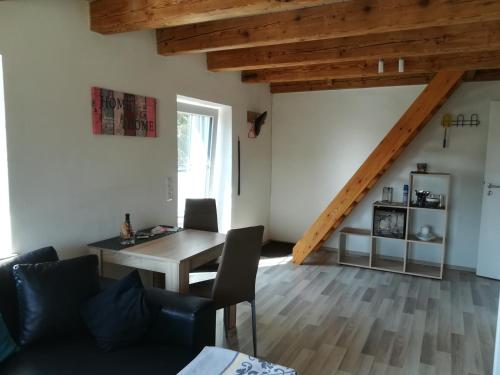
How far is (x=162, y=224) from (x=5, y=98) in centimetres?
164

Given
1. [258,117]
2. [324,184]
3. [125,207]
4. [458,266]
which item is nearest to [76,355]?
[125,207]

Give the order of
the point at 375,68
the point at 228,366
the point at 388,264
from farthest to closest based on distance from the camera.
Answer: the point at 388,264, the point at 375,68, the point at 228,366

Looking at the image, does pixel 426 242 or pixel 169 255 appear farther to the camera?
pixel 426 242

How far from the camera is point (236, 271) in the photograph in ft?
7.86

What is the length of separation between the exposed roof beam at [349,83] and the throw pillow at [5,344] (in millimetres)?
4229

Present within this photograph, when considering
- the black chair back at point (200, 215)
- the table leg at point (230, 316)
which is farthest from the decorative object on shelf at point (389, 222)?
the table leg at point (230, 316)

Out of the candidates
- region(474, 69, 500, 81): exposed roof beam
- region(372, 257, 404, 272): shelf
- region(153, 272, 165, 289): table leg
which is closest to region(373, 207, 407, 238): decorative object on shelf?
region(372, 257, 404, 272): shelf

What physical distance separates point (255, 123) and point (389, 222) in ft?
6.72

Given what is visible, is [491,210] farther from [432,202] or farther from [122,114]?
[122,114]

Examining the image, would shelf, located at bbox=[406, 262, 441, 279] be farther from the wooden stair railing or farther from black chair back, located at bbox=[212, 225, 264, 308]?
black chair back, located at bbox=[212, 225, 264, 308]

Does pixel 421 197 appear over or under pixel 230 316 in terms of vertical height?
over

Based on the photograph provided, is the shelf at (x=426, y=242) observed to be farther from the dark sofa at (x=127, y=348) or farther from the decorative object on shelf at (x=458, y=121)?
the dark sofa at (x=127, y=348)

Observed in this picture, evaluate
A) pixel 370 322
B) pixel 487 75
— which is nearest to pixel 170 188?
pixel 370 322

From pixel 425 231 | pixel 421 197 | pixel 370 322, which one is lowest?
pixel 370 322
